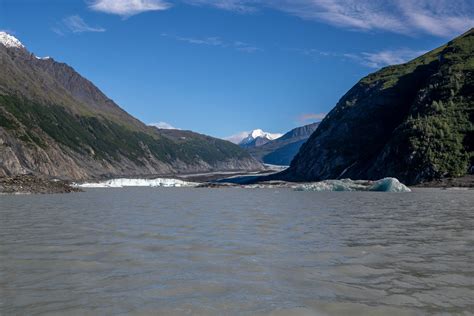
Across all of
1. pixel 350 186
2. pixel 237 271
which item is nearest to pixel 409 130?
pixel 350 186

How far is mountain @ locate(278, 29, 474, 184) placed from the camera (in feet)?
410

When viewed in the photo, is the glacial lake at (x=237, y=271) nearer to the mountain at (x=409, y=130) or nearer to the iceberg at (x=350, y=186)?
the iceberg at (x=350, y=186)

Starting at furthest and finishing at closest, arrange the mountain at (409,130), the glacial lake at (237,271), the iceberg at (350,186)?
the mountain at (409,130) → the iceberg at (350,186) → the glacial lake at (237,271)

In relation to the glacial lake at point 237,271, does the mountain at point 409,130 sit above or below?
above

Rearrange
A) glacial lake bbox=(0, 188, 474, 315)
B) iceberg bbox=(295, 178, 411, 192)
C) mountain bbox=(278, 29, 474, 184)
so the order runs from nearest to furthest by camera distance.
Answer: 1. glacial lake bbox=(0, 188, 474, 315)
2. iceberg bbox=(295, 178, 411, 192)
3. mountain bbox=(278, 29, 474, 184)

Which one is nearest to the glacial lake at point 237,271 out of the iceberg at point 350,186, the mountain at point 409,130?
the iceberg at point 350,186

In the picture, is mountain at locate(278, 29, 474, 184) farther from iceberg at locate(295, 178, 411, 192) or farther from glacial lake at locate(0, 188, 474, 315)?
glacial lake at locate(0, 188, 474, 315)

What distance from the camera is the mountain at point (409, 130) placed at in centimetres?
12506

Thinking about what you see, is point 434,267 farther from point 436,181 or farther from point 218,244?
point 436,181

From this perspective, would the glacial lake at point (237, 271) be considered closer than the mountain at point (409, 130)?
Yes

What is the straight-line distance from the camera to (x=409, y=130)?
13650 centimetres

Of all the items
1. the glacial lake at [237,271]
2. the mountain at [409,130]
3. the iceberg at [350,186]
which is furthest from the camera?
the mountain at [409,130]

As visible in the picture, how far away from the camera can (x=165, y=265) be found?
15203 mm

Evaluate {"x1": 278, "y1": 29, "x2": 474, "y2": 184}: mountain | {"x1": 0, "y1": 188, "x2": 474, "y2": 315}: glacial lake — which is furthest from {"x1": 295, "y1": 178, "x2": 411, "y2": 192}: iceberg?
{"x1": 0, "y1": 188, "x2": 474, "y2": 315}: glacial lake
